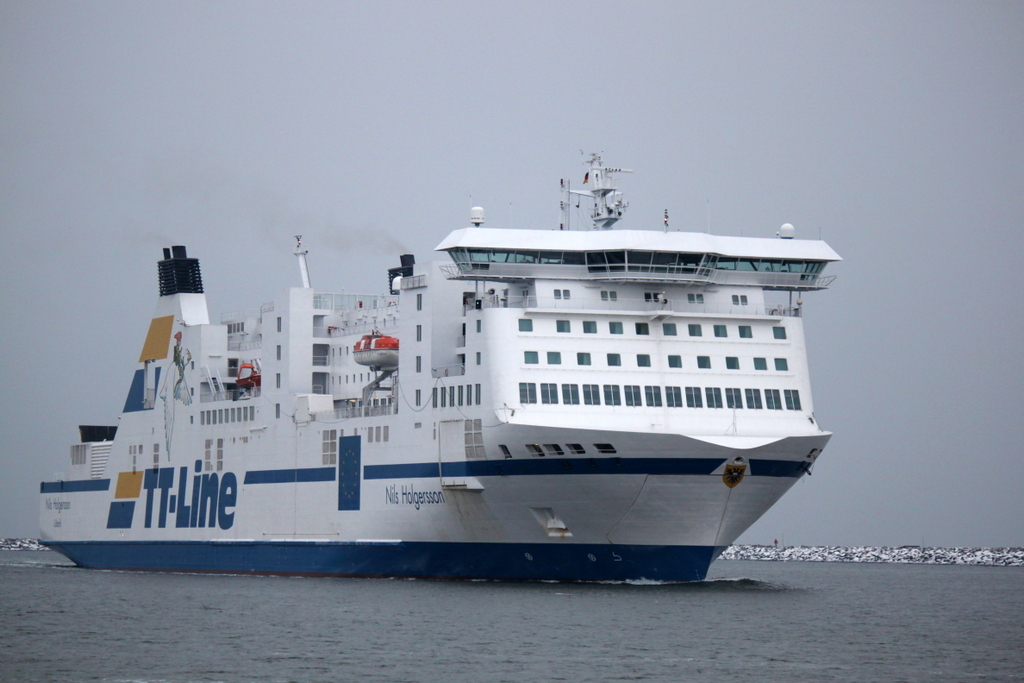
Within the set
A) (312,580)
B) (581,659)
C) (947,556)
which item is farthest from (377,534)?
(947,556)

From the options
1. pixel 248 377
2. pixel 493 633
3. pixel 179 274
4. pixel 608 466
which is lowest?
pixel 493 633

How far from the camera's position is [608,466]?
1503 inches

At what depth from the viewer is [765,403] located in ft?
133

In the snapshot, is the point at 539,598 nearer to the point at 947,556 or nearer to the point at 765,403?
the point at 765,403

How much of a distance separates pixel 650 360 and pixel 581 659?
1275cm

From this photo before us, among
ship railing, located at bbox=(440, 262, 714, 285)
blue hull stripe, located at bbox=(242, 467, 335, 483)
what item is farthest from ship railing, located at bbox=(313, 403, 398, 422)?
ship railing, located at bbox=(440, 262, 714, 285)

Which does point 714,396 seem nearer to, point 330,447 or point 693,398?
point 693,398

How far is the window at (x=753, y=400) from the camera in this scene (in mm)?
40438

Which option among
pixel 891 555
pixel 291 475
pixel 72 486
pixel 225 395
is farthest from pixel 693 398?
pixel 891 555

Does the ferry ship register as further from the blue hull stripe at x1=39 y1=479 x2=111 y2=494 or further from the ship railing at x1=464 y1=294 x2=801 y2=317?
→ the blue hull stripe at x1=39 y1=479 x2=111 y2=494

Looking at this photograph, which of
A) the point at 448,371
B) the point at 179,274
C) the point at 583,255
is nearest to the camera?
the point at 583,255

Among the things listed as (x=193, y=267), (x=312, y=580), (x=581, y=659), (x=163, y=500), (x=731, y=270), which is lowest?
(x=581, y=659)

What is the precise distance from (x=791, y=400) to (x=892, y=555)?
5634 centimetres

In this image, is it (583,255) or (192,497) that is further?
(192,497)
